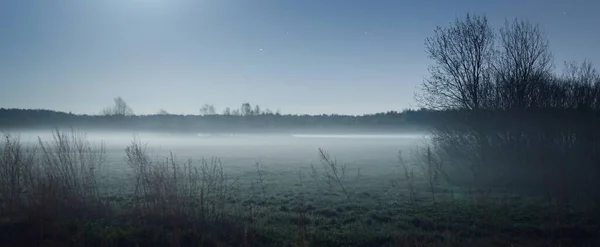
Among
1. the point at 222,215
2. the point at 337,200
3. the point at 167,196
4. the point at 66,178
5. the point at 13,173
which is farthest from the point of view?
the point at 337,200

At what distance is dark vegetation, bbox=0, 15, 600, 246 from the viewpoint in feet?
32.2

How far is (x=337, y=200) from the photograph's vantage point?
14.9 metres

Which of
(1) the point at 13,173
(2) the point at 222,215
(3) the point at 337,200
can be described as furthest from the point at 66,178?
(3) the point at 337,200

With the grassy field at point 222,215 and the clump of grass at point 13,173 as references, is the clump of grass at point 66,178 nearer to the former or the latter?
the grassy field at point 222,215

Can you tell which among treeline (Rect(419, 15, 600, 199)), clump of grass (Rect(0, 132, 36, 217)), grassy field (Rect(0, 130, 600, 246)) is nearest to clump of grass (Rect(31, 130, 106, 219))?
grassy field (Rect(0, 130, 600, 246))

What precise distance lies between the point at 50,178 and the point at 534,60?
26.6m

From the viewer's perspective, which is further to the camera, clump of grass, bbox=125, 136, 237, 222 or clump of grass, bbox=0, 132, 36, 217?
clump of grass, bbox=0, 132, 36, 217

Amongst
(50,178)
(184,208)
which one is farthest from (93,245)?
(50,178)

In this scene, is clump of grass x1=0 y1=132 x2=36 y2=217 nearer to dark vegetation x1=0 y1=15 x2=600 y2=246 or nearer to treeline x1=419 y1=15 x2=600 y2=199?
dark vegetation x1=0 y1=15 x2=600 y2=246

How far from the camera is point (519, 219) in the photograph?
453 inches

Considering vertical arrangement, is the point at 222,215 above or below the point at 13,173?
below

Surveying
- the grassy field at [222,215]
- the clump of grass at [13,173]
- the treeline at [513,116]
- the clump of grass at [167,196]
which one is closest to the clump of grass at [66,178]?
the grassy field at [222,215]

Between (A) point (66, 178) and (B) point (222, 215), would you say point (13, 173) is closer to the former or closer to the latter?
(A) point (66, 178)

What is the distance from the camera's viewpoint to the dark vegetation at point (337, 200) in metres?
9.83
